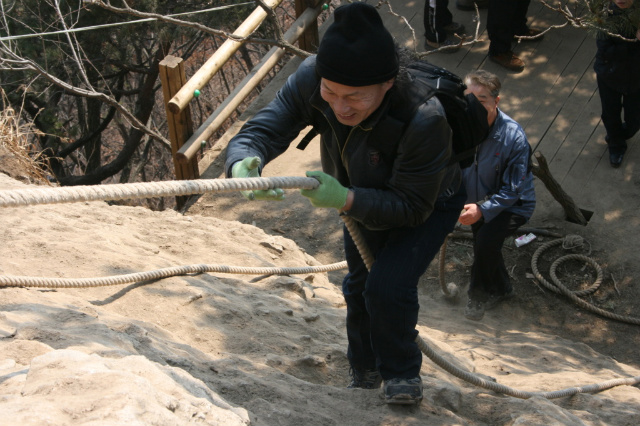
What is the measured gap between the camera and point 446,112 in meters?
2.59

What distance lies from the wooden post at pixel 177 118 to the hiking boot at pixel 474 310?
9.26 ft

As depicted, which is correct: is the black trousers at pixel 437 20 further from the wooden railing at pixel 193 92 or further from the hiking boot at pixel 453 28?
the wooden railing at pixel 193 92

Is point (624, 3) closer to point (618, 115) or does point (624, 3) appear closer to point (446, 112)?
point (618, 115)

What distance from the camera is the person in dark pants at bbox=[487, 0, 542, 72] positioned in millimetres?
6445

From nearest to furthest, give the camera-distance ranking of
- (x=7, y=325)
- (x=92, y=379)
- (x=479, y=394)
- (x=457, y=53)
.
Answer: (x=92, y=379) → (x=7, y=325) → (x=479, y=394) → (x=457, y=53)

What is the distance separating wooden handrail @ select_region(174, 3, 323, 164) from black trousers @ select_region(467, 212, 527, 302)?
269 centimetres

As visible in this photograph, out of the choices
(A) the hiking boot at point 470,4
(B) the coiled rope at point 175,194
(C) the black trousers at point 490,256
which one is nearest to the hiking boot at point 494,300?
(C) the black trousers at point 490,256

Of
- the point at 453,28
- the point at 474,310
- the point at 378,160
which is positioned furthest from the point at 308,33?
the point at 378,160

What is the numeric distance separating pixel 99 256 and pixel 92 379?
2057 millimetres

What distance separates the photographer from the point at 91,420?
174cm

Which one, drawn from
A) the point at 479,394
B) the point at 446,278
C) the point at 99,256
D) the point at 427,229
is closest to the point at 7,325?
the point at 99,256

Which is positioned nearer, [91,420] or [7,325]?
[91,420]

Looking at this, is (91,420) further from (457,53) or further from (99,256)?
(457,53)

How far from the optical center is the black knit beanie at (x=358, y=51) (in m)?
2.33
